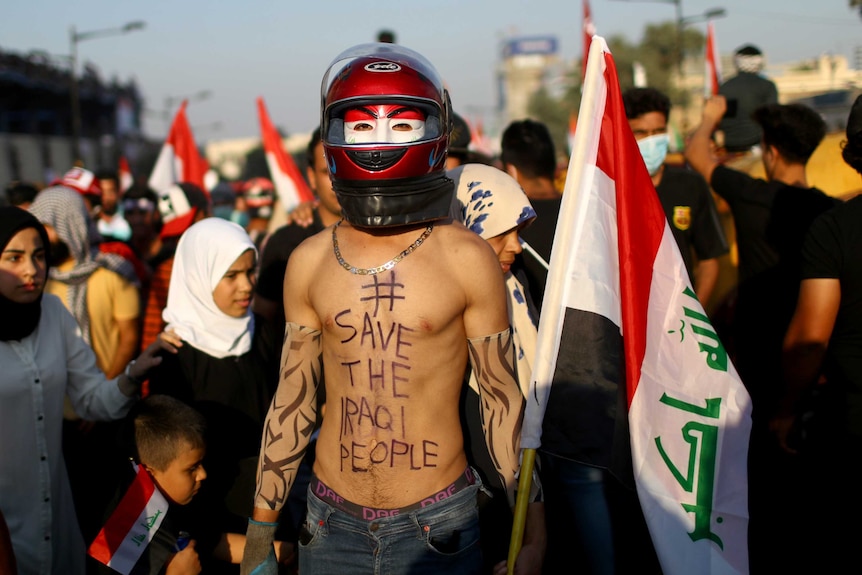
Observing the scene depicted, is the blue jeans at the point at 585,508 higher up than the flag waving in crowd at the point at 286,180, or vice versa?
the flag waving in crowd at the point at 286,180

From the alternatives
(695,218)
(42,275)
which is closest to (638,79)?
(695,218)

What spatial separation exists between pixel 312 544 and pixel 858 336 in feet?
8.06

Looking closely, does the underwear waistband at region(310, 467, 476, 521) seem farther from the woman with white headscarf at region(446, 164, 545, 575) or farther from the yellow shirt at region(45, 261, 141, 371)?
the yellow shirt at region(45, 261, 141, 371)

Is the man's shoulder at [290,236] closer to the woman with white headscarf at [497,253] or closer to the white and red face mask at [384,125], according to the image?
the woman with white headscarf at [497,253]

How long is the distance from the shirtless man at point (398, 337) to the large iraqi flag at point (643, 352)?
10.0 inches

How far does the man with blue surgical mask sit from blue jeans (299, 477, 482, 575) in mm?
3229

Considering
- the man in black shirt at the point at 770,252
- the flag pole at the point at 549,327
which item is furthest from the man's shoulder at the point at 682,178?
the flag pole at the point at 549,327

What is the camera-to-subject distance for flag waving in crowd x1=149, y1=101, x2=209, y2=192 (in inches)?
452

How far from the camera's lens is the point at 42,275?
12.8 feet

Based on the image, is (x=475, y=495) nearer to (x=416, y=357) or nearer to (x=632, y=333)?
(x=416, y=357)

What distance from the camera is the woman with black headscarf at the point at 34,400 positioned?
3691 millimetres

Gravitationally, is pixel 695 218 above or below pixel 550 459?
above

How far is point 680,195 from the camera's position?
5734 mm

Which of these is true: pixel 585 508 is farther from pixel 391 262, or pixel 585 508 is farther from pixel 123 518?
pixel 123 518
